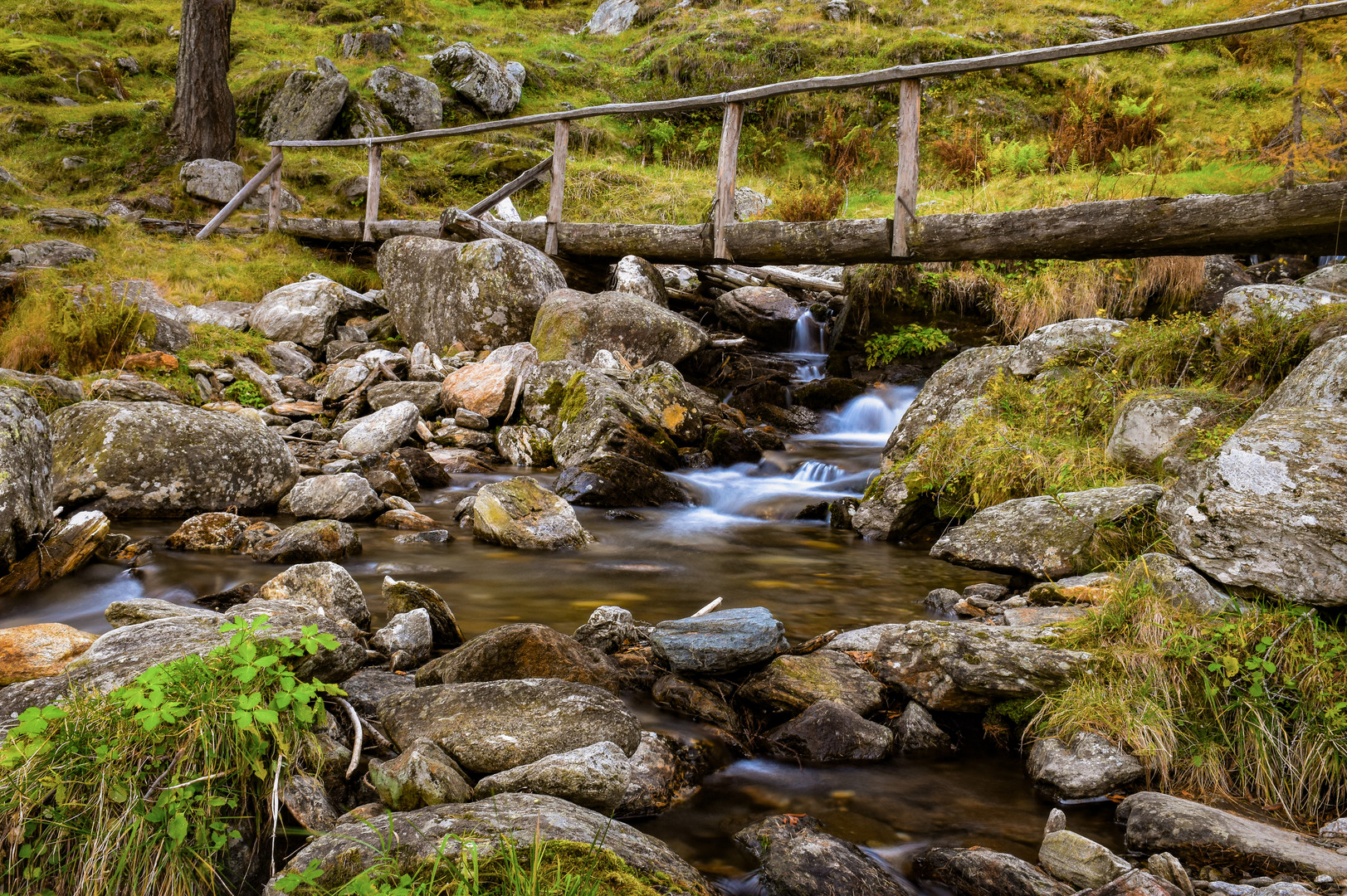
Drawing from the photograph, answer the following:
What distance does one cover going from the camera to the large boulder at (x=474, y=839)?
1980 millimetres

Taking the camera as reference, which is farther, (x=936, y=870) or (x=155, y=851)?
(x=936, y=870)

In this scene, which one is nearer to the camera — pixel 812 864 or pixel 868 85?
pixel 812 864

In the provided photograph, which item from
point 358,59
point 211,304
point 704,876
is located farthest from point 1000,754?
point 358,59

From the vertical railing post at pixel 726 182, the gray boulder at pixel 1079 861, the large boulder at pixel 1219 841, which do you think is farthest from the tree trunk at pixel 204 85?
the large boulder at pixel 1219 841

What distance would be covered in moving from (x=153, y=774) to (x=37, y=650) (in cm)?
146

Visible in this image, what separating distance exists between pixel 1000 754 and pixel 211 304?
469 inches

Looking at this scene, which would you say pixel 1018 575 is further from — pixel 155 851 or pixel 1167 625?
pixel 155 851

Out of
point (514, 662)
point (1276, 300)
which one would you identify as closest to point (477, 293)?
point (514, 662)

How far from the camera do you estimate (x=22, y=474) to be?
4.24 m

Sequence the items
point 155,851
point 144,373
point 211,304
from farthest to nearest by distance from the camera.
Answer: point 211,304, point 144,373, point 155,851

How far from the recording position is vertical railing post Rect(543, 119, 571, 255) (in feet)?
37.2

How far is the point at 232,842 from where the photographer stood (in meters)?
2.13

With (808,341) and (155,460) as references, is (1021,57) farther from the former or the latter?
(155,460)

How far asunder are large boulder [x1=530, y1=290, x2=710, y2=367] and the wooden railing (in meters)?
1.13
